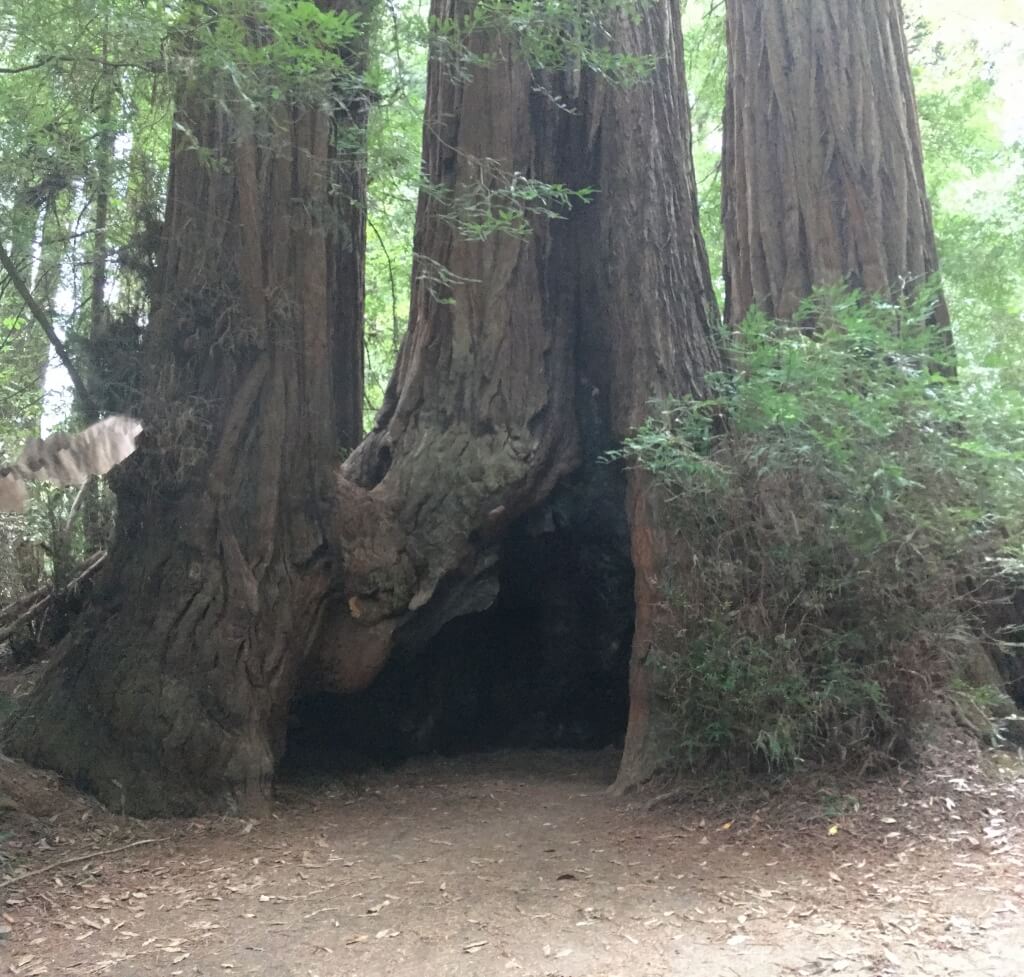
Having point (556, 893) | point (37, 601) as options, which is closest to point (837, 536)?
point (556, 893)

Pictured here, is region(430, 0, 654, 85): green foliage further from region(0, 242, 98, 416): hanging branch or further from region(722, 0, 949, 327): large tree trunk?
region(0, 242, 98, 416): hanging branch

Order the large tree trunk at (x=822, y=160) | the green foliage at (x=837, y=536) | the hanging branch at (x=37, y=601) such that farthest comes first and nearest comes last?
1. the hanging branch at (x=37, y=601)
2. the large tree trunk at (x=822, y=160)
3. the green foliage at (x=837, y=536)

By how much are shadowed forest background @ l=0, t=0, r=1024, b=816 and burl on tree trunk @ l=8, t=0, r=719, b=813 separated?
1.0 inches

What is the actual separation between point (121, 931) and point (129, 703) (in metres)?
1.72

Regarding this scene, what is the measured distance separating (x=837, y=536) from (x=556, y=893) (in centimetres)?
233

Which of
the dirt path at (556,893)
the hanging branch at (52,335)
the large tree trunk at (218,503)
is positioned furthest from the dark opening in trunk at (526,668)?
the hanging branch at (52,335)

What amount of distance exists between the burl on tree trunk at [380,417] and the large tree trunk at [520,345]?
0.06 ft

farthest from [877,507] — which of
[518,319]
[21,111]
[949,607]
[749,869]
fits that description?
[21,111]

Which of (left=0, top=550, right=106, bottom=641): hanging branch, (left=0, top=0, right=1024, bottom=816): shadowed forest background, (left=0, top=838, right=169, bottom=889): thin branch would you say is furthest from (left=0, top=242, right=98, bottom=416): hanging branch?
(left=0, top=838, right=169, bottom=889): thin branch

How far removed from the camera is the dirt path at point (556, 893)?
3.64m

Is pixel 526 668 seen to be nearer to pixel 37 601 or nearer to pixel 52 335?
pixel 37 601

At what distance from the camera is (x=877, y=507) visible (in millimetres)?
4984

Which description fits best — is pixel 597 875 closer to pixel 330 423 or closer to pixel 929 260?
pixel 330 423

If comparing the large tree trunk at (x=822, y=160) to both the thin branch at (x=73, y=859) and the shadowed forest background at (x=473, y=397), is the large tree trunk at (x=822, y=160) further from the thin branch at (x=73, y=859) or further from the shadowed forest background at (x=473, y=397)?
the thin branch at (x=73, y=859)
